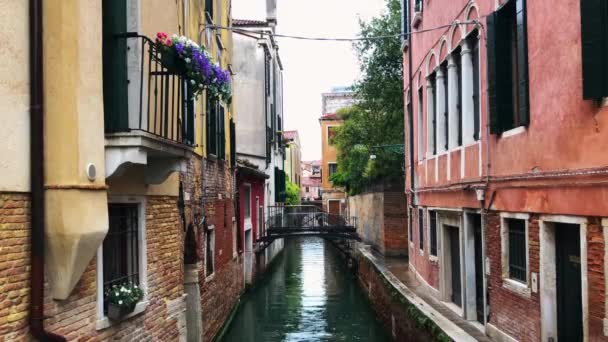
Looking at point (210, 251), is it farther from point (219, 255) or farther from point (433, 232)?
point (433, 232)

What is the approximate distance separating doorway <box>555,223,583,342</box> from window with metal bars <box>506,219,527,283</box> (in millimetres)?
874

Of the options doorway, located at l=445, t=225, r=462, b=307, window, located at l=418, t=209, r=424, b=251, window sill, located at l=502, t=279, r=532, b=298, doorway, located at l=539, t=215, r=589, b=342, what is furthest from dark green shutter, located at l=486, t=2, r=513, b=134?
window, located at l=418, t=209, r=424, b=251

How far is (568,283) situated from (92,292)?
490cm

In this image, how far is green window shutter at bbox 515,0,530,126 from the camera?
6.95 m

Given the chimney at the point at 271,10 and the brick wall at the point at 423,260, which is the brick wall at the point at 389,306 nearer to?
the brick wall at the point at 423,260

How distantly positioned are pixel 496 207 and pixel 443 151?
11.6 ft

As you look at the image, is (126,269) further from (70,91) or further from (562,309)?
(562,309)

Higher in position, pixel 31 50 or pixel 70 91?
pixel 31 50

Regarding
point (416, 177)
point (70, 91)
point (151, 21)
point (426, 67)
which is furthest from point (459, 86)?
point (70, 91)

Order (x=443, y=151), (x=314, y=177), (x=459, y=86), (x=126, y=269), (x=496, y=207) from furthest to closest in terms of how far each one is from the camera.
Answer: (x=314, y=177), (x=443, y=151), (x=459, y=86), (x=496, y=207), (x=126, y=269)

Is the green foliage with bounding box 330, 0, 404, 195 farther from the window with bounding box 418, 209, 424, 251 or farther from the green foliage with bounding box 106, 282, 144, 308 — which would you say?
the green foliage with bounding box 106, 282, 144, 308

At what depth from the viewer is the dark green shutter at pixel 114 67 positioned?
530 centimetres

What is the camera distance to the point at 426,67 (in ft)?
43.1

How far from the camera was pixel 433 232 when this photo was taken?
1288 cm
